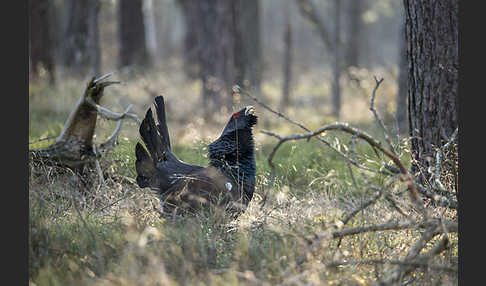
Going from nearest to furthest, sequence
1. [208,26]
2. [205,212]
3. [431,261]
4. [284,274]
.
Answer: [284,274] < [431,261] < [205,212] < [208,26]

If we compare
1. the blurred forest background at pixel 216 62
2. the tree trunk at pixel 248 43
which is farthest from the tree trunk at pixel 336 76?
the tree trunk at pixel 248 43

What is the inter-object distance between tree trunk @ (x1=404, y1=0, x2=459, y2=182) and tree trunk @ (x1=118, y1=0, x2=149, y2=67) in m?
13.3

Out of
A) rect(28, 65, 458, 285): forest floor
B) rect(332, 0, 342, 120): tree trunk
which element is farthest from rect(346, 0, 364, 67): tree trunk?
rect(28, 65, 458, 285): forest floor

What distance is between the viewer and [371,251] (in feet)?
11.1

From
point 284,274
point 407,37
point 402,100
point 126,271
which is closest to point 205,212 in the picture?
point 126,271

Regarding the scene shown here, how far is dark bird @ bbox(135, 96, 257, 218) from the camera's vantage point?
→ 403cm

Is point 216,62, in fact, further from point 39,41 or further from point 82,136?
point 82,136

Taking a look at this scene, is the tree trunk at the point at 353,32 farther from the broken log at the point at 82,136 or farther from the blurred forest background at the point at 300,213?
the broken log at the point at 82,136

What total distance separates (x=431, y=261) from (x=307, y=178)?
7.36 ft

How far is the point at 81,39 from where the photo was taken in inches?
520

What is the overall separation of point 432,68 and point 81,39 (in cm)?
1103

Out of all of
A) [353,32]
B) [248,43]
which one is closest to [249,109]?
[248,43]

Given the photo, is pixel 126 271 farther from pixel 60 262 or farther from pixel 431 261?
pixel 431 261

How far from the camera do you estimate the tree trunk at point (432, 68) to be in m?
4.27
